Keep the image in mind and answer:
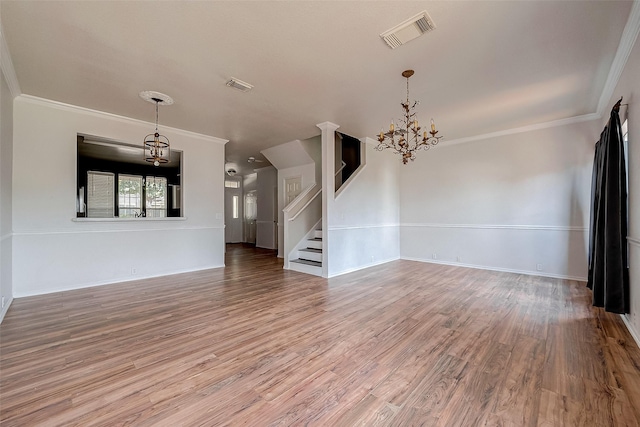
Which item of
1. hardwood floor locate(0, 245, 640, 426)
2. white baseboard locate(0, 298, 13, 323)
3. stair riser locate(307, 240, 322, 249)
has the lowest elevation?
hardwood floor locate(0, 245, 640, 426)

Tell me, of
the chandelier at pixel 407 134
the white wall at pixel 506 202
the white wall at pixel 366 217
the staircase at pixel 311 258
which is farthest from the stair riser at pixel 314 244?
the chandelier at pixel 407 134

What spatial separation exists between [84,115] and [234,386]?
481 centimetres

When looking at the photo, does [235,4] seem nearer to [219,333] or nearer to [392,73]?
[392,73]

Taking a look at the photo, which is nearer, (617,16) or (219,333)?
(617,16)

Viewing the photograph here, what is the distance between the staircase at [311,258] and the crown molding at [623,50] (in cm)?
476

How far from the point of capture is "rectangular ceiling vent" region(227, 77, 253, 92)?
3.29 m

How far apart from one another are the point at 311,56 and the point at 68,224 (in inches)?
173

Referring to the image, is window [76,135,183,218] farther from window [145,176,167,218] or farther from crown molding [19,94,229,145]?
crown molding [19,94,229,145]

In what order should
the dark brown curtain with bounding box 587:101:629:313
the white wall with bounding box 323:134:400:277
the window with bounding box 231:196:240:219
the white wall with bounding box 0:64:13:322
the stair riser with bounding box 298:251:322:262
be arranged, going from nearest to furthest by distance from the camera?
the dark brown curtain with bounding box 587:101:629:313
the white wall with bounding box 0:64:13:322
the white wall with bounding box 323:134:400:277
the stair riser with bounding box 298:251:322:262
the window with bounding box 231:196:240:219

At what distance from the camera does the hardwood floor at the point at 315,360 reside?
1.62m

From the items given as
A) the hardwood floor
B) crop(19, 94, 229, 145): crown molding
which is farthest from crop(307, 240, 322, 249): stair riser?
crop(19, 94, 229, 145): crown molding

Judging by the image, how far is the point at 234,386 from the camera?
1863 mm

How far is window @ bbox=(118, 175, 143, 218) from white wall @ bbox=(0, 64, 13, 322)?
222 centimetres

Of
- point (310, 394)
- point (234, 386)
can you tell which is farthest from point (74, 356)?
point (310, 394)
